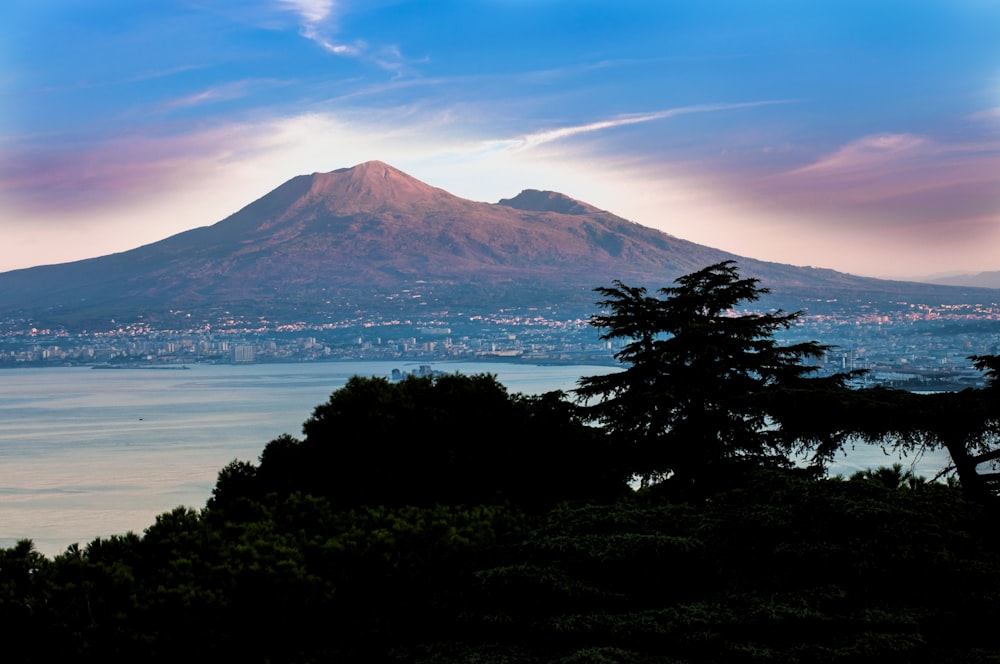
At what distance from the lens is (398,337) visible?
6171 inches

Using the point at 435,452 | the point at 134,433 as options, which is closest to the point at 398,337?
the point at 134,433

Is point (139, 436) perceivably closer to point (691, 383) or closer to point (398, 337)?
point (691, 383)

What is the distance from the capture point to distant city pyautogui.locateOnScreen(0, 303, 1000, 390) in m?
137

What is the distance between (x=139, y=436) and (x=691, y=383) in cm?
5686

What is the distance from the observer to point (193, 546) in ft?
29.1

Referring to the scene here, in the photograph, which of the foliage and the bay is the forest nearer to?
the foliage

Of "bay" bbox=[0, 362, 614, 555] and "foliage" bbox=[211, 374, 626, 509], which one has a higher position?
"foliage" bbox=[211, 374, 626, 509]

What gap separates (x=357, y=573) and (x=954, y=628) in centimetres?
451

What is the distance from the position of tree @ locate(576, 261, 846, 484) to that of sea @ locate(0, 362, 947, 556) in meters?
3.63

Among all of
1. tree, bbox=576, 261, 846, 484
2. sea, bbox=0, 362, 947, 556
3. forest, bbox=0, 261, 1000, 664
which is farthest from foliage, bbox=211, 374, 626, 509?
sea, bbox=0, 362, 947, 556

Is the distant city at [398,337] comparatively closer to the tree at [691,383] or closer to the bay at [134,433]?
the bay at [134,433]

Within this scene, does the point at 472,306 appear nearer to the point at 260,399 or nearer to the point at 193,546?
the point at 260,399

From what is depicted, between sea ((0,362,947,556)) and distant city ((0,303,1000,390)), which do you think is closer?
sea ((0,362,947,556))

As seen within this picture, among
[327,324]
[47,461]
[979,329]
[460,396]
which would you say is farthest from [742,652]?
Answer: [327,324]
